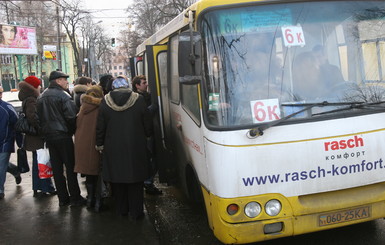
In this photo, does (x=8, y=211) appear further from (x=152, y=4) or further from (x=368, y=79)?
(x=152, y=4)

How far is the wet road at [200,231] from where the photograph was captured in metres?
3.86

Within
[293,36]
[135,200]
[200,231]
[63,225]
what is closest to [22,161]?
[63,225]

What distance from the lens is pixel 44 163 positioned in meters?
5.54

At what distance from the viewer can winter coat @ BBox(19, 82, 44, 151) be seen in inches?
211

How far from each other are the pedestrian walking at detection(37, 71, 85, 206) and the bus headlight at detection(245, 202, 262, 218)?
297 centimetres

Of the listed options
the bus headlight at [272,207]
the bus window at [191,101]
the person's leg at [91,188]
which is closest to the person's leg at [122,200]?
the person's leg at [91,188]

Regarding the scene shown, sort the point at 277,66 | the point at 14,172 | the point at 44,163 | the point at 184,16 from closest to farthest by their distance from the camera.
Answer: the point at 277,66, the point at 184,16, the point at 44,163, the point at 14,172

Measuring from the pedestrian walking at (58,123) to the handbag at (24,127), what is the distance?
43cm

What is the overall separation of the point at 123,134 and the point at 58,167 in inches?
58.7

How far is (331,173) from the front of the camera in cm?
308

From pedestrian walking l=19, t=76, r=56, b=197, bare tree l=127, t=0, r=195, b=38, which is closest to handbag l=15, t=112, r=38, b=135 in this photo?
pedestrian walking l=19, t=76, r=56, b=197

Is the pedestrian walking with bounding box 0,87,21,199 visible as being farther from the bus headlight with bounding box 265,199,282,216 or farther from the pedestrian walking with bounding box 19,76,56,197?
the bus headlight with bounding box 265,199,282,216

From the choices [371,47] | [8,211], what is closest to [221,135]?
[371,47]

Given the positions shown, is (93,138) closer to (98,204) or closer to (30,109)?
(98,204)
